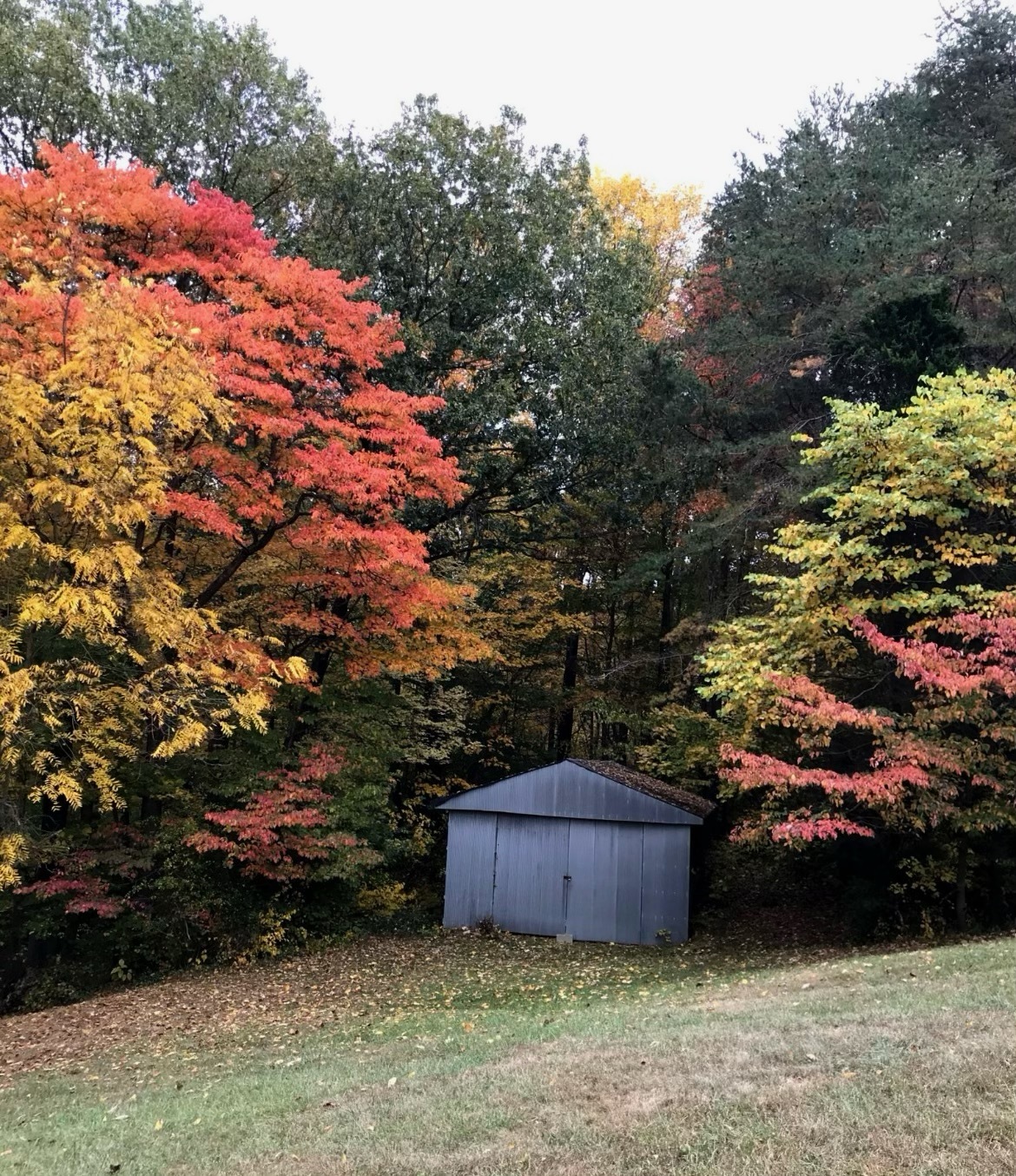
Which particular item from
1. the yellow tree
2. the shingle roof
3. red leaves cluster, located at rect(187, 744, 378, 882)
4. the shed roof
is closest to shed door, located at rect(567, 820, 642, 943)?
the shed roof

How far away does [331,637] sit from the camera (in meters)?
15.5

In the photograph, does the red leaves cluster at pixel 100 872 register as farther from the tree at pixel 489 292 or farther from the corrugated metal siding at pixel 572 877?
the tree at pixel 489 292

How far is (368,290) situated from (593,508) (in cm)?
742

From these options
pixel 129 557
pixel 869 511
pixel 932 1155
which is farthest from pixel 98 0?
pixel 932 1155

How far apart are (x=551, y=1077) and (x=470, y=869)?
428 inches

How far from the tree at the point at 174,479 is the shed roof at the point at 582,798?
9.82ft

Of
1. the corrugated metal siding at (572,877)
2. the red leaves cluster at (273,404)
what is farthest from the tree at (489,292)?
the corrugated metal siding at (572,877)

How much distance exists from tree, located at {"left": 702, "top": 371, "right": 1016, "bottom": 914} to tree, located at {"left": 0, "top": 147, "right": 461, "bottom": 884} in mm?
5378

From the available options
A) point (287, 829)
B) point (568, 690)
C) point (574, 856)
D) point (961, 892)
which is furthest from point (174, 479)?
point (568, 690)

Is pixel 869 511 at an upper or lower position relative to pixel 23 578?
upper

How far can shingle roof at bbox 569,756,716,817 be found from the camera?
15734mm

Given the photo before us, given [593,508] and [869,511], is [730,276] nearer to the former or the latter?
[593,508]

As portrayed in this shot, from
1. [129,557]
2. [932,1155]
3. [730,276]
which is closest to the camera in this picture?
[932,1155]

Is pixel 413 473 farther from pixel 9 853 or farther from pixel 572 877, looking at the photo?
pixel 572 877
